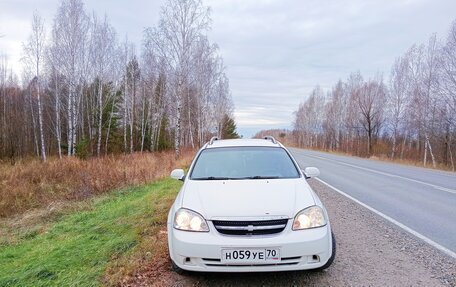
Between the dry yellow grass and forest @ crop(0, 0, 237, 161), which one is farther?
forest @ crop(0, 0, 237, 161)

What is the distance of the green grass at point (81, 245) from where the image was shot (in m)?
4.26

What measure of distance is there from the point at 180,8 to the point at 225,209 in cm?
2349

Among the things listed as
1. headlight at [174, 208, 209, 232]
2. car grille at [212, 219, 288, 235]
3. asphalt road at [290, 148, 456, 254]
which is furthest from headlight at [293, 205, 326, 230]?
asphalt road at [290, 148, 456, 254]

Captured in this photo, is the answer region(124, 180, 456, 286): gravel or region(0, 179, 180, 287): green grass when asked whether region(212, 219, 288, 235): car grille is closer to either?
region(124, 180, 456, 286): gravel

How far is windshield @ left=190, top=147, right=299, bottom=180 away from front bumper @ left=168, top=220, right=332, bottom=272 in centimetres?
129

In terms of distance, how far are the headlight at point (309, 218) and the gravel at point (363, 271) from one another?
2.29 ft

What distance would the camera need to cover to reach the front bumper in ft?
10.9

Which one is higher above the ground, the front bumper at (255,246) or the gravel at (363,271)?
the front bumper at (255,246)

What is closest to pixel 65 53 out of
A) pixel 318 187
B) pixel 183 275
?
pixel 318 187

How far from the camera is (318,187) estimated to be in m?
11.0

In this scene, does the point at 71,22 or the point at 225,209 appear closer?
the point at 225,209

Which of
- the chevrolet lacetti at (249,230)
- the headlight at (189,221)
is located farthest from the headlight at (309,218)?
the headlight at (189,221)

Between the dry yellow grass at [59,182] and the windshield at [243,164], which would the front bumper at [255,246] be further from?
the dry yellow grass at [59,182]

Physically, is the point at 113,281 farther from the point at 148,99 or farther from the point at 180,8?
the point at 148,99
